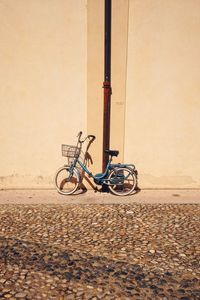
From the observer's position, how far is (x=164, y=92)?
682 cm

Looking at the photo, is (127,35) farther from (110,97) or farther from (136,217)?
(136,217)

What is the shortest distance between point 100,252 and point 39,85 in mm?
4127

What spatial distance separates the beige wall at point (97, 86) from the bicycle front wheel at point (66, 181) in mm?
232

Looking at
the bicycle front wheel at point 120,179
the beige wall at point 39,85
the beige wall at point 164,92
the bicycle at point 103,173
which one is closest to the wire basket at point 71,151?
the bicycle at point 103,173

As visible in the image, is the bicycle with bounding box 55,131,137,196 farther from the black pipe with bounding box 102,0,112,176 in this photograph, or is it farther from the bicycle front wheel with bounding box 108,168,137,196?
the black pipe with bounding box 102,0,112,176

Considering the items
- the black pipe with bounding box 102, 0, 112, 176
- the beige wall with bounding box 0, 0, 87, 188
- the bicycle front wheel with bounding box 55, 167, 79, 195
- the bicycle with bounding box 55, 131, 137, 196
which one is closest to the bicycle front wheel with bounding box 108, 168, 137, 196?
the bicycle with bounding box 55, 131, 137, 196

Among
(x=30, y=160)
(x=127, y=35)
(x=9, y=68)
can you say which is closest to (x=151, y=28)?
(x=127, y=35)

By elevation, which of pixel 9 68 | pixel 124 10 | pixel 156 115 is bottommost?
pixel 156 115

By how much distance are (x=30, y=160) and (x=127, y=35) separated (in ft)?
11.8

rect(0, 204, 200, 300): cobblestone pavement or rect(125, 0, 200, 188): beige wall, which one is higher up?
rect(125, 0, 200, 188): beige wall

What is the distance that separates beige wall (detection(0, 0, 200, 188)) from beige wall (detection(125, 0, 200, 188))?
0.02 meters

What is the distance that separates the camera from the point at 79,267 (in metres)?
3.76

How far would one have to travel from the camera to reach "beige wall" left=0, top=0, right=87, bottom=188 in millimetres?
6461

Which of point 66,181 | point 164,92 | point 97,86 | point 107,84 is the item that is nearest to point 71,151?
point 66,181
